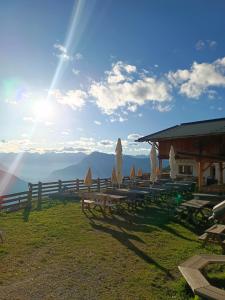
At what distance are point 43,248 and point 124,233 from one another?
11.1 ft

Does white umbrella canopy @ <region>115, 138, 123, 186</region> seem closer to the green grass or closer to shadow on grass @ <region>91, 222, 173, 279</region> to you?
the green grass

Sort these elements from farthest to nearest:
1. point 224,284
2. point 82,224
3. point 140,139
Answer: point 140,139, point 82,224, point 224,284

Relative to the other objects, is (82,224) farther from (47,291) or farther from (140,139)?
(140,139)

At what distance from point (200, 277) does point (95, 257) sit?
12.0 feet

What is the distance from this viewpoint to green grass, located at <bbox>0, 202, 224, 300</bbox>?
6426 millimetres

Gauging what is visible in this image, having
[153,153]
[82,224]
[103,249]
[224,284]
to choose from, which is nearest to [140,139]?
[153,153]

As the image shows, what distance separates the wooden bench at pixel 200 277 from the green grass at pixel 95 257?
46cm

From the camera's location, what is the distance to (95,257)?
28.2 feet

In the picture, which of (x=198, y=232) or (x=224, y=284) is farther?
(x=198, y=232)

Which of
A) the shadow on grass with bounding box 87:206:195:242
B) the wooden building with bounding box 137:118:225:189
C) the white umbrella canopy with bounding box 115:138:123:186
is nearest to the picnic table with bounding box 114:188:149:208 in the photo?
the shadow on grass with bounding box 87:206:195:242

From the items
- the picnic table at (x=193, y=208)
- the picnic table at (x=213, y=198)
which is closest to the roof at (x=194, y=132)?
the picnic table at (x=213, y=198)

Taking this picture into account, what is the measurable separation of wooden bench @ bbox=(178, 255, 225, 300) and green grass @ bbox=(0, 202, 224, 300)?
0.46 m

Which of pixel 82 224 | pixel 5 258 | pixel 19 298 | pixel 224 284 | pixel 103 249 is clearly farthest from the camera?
pixel 82 224

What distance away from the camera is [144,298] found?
603cm
